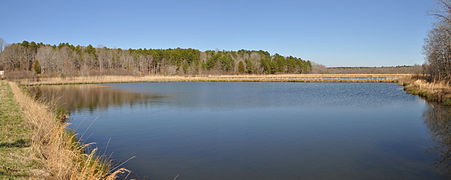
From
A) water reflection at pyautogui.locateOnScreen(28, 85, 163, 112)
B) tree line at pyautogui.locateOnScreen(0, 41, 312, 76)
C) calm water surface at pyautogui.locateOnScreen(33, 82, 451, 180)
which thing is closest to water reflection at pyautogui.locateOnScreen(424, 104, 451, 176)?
calm water surface at pyautogui.locateOnScreen(33, 82, 451, 180)

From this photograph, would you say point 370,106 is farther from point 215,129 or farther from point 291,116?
point 215,129

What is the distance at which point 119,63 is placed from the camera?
69375 millimetres

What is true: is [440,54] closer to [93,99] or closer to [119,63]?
[93,99]

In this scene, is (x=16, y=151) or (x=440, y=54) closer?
(x=16, y=151)

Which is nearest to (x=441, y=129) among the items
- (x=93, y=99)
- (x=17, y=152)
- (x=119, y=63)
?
(x=17, y=152)

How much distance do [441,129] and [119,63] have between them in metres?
66.9

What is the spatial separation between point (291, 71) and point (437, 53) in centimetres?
5467

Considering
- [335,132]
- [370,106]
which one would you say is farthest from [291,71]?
[335,132]

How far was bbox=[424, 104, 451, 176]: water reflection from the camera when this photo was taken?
6738 millimetres

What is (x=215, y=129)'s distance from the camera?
1038cm

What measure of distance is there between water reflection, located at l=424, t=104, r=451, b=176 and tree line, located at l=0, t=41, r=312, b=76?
4925 centimetres

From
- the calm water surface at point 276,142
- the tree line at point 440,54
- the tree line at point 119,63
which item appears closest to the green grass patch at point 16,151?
the calm water surface at point 276,142

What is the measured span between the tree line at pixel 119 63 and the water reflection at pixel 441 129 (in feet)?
162

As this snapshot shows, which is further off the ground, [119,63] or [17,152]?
[119,63]
